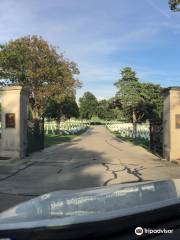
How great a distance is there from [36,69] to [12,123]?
2544 centimetres

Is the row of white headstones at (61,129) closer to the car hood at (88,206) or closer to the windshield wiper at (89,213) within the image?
the car hood at (88,206)

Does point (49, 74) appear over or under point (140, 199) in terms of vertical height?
over

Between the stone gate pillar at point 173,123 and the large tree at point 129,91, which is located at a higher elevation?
the large tree at point 129,91

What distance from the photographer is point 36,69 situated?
150 feet

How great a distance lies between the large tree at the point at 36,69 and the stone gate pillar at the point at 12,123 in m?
23.9

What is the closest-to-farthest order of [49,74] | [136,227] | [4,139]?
[136,227], [4,139], [49,74]

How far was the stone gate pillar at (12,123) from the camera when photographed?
20438 millimetres

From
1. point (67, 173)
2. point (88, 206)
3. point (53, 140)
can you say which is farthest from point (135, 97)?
point (88, 206)

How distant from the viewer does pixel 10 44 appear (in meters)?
46.5

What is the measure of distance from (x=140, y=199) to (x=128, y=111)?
186 feet

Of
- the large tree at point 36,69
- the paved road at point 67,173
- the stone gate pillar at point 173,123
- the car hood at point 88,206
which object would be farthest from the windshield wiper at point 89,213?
the large tree at point 36,69

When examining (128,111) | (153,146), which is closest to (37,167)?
(153,146)

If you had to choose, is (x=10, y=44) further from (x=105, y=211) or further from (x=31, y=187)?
(x=105, y=211)

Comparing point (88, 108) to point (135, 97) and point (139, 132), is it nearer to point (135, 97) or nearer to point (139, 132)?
point (135, 97)
